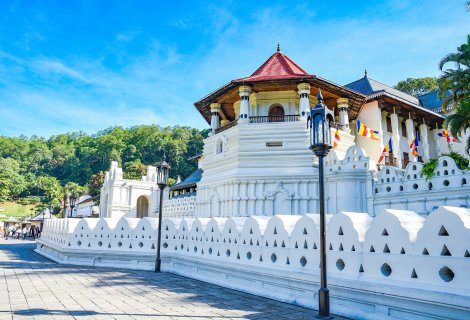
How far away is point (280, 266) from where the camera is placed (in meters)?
6.53

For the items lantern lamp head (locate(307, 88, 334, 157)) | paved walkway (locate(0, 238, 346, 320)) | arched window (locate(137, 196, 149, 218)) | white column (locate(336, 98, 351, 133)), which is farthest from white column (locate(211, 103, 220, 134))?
arched window (locate(137, 196, 149, 218))

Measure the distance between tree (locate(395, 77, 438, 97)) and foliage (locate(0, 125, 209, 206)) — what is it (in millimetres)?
40300

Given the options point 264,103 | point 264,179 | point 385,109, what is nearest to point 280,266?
point 264,179

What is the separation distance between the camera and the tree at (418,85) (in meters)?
42.3

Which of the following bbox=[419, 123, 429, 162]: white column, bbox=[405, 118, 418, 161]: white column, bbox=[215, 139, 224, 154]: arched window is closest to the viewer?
bbox=[215, 139, 224, 154]: arched window

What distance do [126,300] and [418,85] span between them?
46534 mm

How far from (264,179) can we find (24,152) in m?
121

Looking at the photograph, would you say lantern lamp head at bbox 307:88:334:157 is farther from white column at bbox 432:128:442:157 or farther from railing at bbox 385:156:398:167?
white column at bbox 432:128:442:157

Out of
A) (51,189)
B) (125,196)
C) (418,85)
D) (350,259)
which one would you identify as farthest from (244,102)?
(51,189)

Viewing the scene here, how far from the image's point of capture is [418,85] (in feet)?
143

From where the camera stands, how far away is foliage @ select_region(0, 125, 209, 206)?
7212 cm

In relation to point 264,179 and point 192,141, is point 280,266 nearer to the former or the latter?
point 264,179

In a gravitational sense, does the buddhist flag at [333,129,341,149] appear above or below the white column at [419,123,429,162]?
below

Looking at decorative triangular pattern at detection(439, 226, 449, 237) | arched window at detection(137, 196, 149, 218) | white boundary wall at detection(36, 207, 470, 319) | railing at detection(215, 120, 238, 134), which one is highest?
railing at detection(215, 120, 238, 134)
